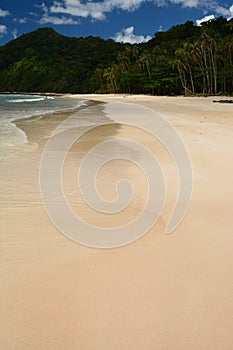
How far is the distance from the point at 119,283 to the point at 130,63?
2757 inches

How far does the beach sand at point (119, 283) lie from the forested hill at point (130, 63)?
4391cm

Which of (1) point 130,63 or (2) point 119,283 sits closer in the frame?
(2) point 119,283

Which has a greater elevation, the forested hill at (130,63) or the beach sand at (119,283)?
the forested hill at (130,63)

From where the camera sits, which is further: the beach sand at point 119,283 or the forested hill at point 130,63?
the forested hill at point 130,63

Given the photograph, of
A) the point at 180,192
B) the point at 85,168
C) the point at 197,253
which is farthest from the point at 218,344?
the point at 85,168

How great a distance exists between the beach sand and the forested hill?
4391 centimetres

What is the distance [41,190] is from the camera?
4359 mm

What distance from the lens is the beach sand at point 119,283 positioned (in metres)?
1.85

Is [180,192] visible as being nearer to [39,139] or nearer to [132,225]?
[132,225]

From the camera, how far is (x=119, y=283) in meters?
2.30

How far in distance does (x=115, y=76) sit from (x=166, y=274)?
223 ft

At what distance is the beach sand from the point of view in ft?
6.06

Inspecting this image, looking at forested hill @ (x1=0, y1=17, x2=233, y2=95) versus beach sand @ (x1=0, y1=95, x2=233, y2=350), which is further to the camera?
forested hill @ (x1=0, y1=17, x2=233, y2=95)

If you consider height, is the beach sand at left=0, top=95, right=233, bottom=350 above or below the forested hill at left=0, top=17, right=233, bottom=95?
below
